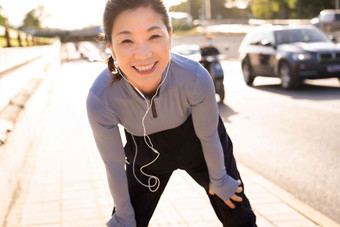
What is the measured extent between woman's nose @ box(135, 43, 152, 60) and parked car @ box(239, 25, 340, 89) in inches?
447

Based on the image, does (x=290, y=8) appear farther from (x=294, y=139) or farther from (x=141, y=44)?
(x=141, y=44)

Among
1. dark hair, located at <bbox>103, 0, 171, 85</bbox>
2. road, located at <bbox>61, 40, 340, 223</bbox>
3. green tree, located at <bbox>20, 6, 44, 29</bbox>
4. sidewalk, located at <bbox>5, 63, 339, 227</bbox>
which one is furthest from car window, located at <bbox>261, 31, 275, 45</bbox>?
green tree, located at <bbox>20, 6, 44, 29</bbox>

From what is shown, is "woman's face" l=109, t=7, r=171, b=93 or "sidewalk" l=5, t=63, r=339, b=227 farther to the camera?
"sidewalk" l=5, t=63, r=339, b=227

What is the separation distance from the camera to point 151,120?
103 inches

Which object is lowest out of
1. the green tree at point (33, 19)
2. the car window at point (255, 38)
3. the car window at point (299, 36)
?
the green tree at point (33, 19)

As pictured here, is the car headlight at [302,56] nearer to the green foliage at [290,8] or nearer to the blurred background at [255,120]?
the blurred background at [255,120]

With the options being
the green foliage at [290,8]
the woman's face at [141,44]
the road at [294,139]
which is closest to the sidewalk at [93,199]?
the road at [294,139]

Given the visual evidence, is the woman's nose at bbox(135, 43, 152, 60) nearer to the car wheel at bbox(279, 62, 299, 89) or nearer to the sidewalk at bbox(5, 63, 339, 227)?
the sidewalk at bbox(5, 63, 339, 227)

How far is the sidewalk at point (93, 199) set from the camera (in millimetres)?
4074

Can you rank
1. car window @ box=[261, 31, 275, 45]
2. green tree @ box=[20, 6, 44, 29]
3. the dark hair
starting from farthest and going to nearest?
green tree @ box=[20, 6, 44, 29] → car window @ box=[261, 31, 275, 45] → the dark hair

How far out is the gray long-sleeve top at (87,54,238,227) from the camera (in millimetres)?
2488

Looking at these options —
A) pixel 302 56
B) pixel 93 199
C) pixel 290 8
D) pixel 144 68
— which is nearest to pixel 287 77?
pixel 302 56

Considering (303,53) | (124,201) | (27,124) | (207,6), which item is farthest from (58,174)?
(207,6)

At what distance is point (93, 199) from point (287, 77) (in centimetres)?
987
